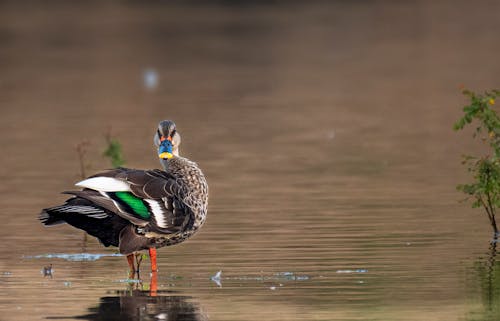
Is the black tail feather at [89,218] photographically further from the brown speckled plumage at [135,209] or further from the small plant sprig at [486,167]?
the small plant sprig at [486,167]

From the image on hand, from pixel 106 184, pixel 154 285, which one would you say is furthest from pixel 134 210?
pixel 154 285

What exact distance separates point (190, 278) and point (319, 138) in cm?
1077

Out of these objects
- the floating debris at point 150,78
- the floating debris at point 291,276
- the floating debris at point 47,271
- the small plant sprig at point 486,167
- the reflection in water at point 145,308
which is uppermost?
the floating debris at point 150,78

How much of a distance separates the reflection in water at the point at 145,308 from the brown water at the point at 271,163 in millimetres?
22

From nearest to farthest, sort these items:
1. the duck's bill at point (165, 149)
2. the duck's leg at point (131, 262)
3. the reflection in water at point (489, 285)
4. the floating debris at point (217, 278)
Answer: the reflection in water at point (489, 285)
the floating debris at point (217, 278)
the duck's leg at point (131, 262)
the duck's bill at point (165, 149)

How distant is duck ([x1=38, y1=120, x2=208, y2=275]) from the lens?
11.7 m

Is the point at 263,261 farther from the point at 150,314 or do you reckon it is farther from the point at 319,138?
the point at 319,138

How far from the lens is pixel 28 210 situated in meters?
15.8

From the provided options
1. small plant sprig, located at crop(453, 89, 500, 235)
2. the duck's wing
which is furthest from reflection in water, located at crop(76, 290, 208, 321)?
small plant sprig, located at crop(453, 89, 500, 235)

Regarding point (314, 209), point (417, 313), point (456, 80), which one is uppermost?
point (456, 80)

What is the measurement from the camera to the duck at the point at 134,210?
460 inches

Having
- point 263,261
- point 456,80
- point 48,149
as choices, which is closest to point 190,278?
point 263,261

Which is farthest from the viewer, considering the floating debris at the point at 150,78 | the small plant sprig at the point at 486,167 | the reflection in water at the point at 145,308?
the floating debris at the point at 150,78

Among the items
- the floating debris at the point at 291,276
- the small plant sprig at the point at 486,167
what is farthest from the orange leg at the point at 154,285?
the small plant sprig at the point at 486,167
